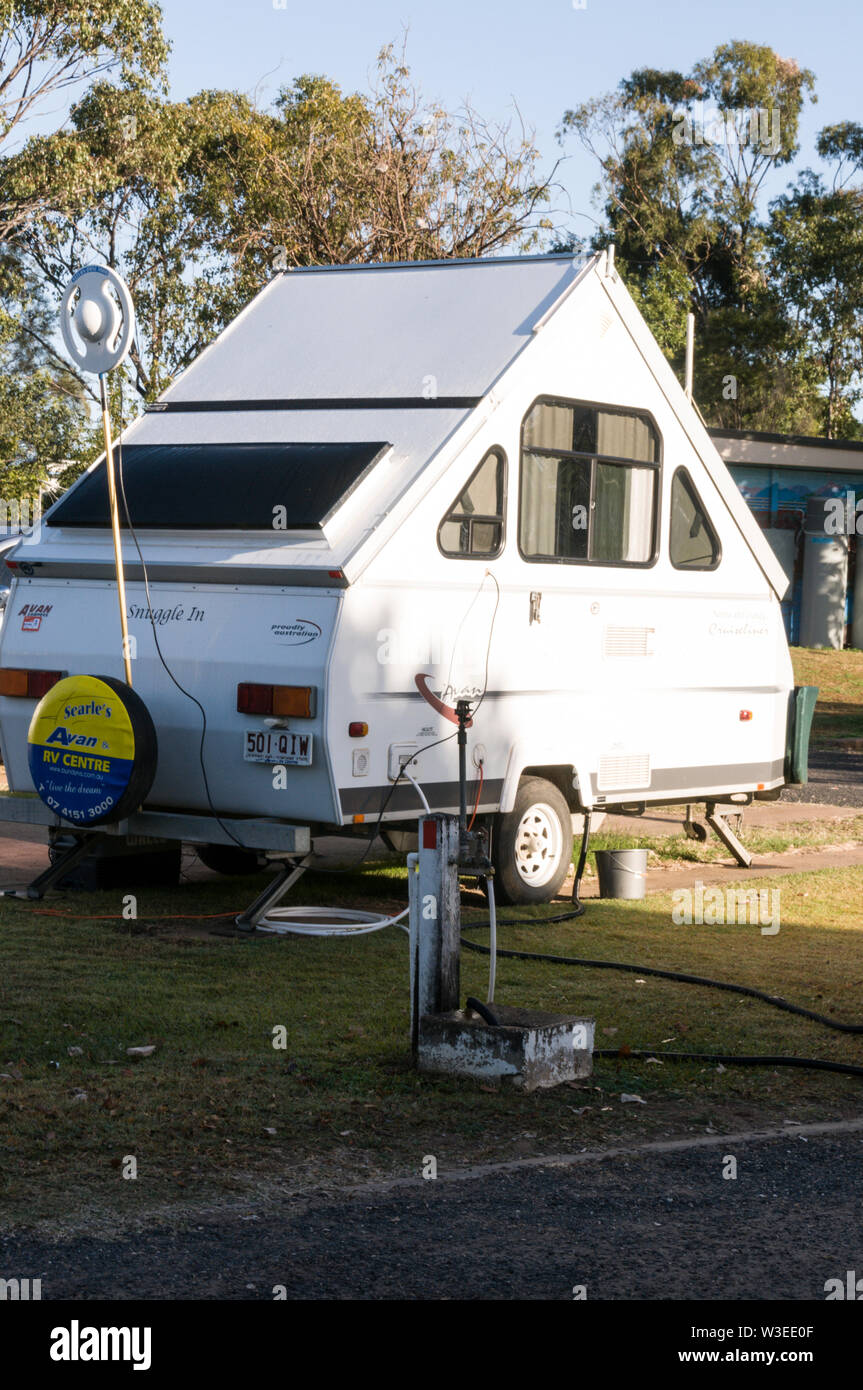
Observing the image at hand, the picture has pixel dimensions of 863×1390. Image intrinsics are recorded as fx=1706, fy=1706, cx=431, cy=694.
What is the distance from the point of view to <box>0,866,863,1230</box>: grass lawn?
5.44 m

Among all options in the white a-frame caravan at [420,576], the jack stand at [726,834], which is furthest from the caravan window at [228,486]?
the jack stand at [726,834]

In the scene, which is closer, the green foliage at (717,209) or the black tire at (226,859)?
the black tire at (226,859)

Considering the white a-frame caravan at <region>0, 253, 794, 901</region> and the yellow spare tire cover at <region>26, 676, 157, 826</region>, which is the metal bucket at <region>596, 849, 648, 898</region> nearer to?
the white a-frame caravan at <region>0, 253, 794, 901</region>

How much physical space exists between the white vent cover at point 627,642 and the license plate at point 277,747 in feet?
7.80

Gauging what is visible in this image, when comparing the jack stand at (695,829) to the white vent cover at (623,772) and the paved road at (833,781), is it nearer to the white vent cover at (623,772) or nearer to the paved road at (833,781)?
the white vent cover at (623,772)

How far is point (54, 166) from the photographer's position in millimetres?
29969

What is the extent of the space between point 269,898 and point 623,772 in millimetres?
2506

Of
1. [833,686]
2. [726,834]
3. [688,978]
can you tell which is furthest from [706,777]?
[833,686]

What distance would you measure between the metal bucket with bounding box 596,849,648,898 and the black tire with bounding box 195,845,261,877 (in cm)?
231

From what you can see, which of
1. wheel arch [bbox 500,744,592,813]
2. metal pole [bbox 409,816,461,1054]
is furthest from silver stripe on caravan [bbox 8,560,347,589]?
metal pole [bbox 409,816,461,1054]

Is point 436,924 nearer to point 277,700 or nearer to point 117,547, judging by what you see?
point 277,700

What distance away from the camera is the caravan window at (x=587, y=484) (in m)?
9.93

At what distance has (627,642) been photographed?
34.5 feet

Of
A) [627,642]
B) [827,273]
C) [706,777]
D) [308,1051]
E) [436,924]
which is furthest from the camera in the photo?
[827,273]
